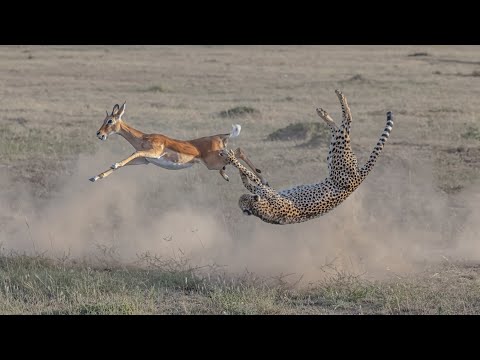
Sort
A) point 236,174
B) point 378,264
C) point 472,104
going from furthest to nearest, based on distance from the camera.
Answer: point 472,104, point 236,174, point 378,264

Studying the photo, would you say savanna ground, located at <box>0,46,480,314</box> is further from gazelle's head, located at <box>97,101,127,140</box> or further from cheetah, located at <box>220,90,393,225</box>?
gazelle's head, located at <box>97,101,127,140</box>

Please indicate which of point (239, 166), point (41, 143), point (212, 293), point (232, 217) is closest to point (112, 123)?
point (239, 166)

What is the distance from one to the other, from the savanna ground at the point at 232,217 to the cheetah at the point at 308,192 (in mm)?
780

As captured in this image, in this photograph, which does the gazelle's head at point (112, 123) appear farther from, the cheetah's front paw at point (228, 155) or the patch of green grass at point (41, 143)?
the patch of green grass at point (41, 143)

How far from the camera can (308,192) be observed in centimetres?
816

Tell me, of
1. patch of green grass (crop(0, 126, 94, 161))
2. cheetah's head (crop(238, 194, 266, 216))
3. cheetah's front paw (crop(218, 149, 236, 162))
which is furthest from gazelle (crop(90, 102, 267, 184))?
patch of green grass (crop(0, 126, 94, 161))

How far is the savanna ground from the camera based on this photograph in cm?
839

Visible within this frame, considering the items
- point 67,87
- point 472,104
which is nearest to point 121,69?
point 67,87

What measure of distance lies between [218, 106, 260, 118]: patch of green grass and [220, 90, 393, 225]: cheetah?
9878 millimetres

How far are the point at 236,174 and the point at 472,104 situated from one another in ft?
26.7

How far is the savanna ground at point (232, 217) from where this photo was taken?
8.39 metres

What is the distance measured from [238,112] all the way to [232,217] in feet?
24.4

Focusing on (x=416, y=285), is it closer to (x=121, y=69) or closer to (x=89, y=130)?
(x=89, y=130)

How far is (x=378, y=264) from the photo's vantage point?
9.48 metres
